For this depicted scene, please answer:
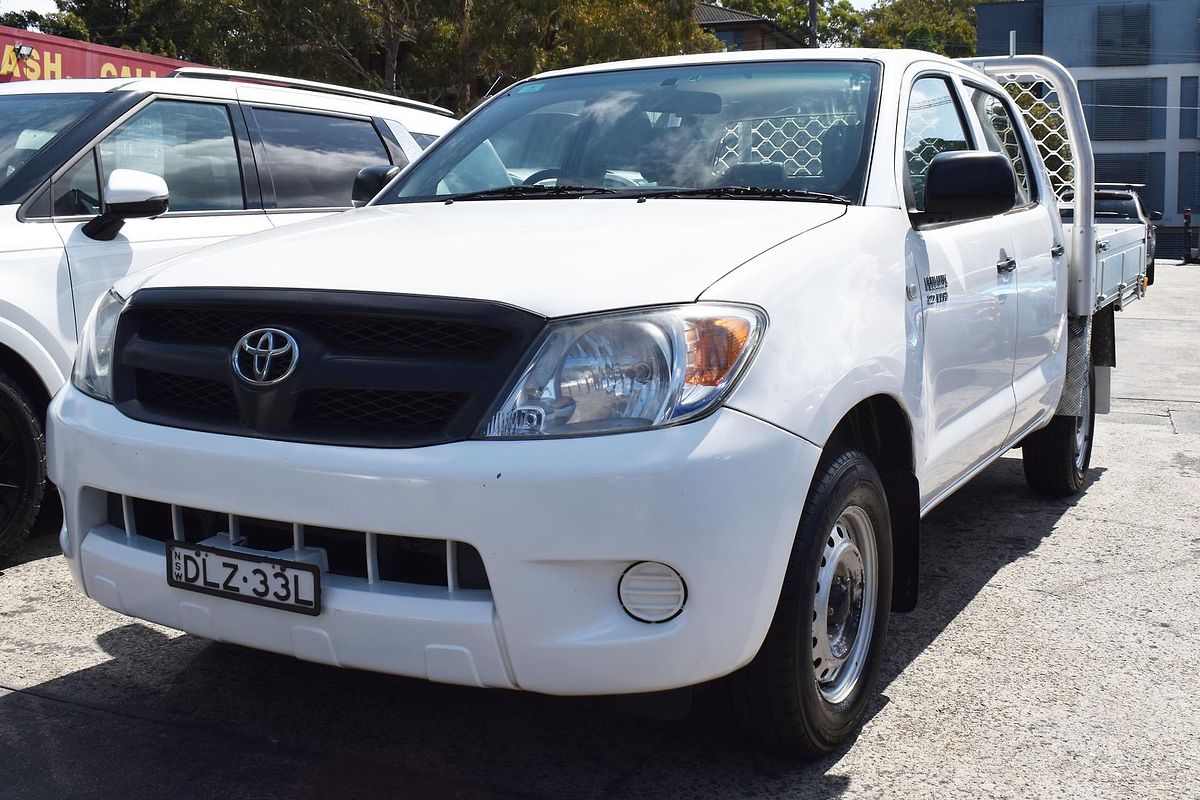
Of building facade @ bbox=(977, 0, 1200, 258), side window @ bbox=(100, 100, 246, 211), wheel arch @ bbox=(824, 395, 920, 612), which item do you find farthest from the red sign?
building facade @ bbox=(977, 0, 1200, 258)

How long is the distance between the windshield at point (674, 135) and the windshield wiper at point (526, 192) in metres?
0.02

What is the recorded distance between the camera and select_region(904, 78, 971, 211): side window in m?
3.81

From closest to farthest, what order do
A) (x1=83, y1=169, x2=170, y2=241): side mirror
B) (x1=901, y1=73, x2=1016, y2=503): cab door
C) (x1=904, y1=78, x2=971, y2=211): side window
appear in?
(x1=901, y1=73, x2=1016, y2=503): cab door
(x1=904, y1=78, x2=971, y2=211): side window
(x1=83, y1=169, x2=170, y2=241): side mirror

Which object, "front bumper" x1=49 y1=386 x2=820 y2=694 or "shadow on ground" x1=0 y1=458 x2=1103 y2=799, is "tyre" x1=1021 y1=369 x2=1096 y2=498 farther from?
"front bumper" x1=49 y1=386 x2=820 y2=694

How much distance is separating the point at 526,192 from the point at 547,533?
1626 millimetres

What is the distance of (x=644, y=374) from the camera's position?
8.29ft

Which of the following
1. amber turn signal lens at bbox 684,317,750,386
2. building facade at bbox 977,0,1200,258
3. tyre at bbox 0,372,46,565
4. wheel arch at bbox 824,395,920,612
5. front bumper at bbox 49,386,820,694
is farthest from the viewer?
building facade at bbox 977,0,1200,258

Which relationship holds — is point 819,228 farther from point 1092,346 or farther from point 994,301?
point 1092,346

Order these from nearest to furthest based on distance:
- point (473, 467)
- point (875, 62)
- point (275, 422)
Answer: point (473, 467) < point (275, 422) < point (875, 62)

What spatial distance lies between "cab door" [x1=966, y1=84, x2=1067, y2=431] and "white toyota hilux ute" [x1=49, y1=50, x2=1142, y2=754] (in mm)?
930

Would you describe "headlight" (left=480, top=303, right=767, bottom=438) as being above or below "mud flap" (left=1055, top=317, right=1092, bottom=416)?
above

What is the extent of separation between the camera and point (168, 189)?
17.1 feet

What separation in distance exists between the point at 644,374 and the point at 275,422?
790mm

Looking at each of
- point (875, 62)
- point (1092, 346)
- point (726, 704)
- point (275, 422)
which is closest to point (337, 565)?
point (275, 422)
